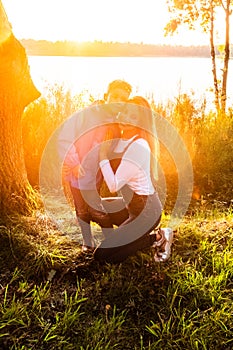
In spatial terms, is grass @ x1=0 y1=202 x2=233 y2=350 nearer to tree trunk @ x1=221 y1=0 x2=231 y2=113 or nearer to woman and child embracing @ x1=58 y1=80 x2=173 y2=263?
woman and child embracing @ x1=58 y1=80 x2=173 y2=263

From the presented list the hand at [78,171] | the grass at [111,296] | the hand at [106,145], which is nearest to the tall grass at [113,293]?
the grass at [111,296]

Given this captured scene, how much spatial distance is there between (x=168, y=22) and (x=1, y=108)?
6859 millimetres

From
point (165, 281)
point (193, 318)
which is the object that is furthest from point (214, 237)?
point (193, 318)

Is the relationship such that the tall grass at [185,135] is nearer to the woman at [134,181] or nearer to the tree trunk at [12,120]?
the tree trunk at [12,120]

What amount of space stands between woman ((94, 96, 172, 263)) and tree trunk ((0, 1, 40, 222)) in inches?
39.2

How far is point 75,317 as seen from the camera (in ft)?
9.30

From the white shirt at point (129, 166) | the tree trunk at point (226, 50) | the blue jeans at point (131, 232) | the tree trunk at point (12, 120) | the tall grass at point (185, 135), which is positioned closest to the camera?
the white shirt at point (129, 166)

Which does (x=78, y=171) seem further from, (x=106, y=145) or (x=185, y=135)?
(x=185, y=135)

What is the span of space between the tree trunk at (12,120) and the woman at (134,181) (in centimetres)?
100

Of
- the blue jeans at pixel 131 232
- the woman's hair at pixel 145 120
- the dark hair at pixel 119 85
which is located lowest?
the blue jeans at pixel 131 232

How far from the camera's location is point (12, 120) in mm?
4016

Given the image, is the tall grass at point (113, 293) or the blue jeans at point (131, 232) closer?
the tall grass at point (113, 293)

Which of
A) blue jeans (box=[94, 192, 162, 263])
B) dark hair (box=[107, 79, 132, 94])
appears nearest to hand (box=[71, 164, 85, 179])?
blue jeans (box=[94, 192, 162, 263])

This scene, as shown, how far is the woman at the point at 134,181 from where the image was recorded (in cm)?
314
